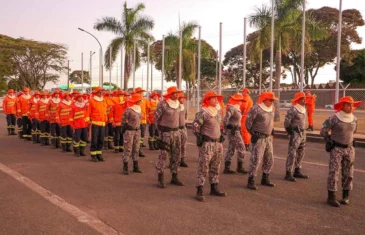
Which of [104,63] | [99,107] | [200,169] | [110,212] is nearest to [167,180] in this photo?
[200,169]

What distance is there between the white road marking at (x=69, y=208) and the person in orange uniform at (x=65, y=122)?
4065 mm

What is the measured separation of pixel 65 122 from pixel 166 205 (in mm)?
7322

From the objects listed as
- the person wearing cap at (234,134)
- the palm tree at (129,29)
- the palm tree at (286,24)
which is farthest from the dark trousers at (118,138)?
the palm tree at (129,29)

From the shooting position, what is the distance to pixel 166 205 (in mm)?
6578

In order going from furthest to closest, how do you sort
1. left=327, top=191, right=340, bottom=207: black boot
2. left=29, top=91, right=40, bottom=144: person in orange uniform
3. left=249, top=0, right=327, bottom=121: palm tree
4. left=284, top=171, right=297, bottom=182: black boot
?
left=249, top=0, right=327, bottom=121: palm tree, left=29, top=91, right=40, bottom=144: person in orange uniform, left=284, top=171, right=297, bottom=182: black boot, left=327, top=191, right=340, bottom=207: black boot

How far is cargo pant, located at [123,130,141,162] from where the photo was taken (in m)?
9.28

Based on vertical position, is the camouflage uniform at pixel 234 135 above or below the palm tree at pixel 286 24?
below

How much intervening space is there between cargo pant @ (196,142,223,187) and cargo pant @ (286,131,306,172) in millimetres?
2240

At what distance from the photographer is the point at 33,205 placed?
6434mm

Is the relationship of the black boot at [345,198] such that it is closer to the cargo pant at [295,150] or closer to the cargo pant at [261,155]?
the cargo pant at [261,155]

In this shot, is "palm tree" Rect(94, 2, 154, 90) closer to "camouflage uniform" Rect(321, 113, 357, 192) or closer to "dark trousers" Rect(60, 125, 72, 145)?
"dark trousers" Rect(60, 125, 72, 145)

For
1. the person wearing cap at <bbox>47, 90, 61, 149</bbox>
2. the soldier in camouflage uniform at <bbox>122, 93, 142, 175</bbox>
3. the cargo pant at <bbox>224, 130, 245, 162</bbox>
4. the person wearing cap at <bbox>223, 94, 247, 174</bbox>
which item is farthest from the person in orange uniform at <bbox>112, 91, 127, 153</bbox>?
the cargo pant at <bbox>224, 130, 245, 162</bbox>

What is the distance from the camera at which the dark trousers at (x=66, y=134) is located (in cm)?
1287

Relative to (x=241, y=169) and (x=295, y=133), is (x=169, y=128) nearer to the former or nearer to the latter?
(x=241, y=169)
